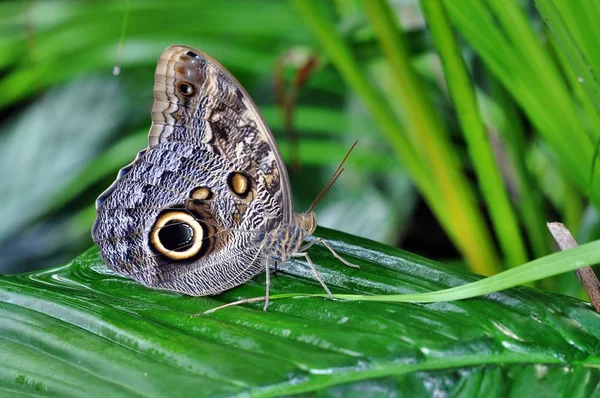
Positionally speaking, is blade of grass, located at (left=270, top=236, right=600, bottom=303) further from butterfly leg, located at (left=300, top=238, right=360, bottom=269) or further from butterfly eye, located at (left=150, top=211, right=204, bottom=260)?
butterfly eye, located at (left=150, top=211, right=204, bottom=260)

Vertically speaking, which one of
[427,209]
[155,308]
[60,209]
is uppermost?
[60,209]

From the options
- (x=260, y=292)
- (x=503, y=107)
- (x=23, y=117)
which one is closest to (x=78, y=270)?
(x=260, y=292)

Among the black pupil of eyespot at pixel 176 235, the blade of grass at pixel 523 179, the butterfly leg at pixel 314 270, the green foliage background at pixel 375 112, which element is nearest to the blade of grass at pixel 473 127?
the green foliage background at pixel 375 112

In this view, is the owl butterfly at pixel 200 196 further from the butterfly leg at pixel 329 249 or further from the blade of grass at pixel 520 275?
the blade of grass at pixel 520 275

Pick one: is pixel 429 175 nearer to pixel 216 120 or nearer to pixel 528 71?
pixel 528 71

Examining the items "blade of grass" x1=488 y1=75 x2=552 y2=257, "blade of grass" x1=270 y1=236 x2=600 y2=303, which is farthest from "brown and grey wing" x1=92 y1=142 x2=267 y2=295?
"blade of grass" x1=488 y1=75 x2=552 y2=257

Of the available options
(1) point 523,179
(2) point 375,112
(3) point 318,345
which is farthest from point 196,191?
(1) point 523,179

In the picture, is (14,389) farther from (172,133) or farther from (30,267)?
(30,267)
